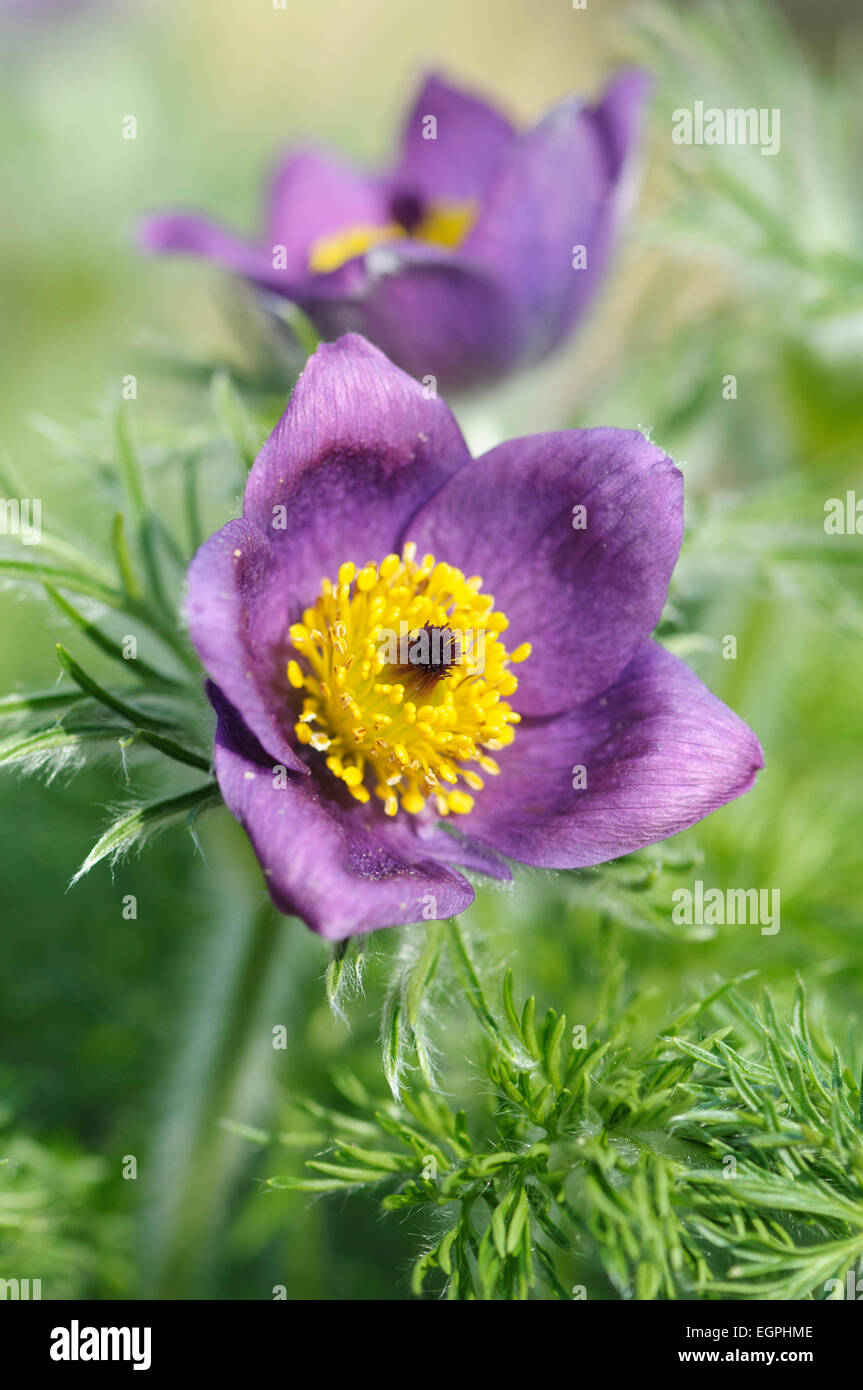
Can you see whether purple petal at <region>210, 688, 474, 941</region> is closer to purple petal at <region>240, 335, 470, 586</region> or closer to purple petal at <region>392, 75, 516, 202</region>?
purple petal at <region>240, 335, 470, 586</region>

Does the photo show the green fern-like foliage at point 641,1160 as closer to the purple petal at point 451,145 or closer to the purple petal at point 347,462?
the purple petal at point 347,462

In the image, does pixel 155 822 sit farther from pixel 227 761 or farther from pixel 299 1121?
pixel 299 1121

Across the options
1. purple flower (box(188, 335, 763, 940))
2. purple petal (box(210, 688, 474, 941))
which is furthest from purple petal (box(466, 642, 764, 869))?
purple petal (box(210, 688, 474, 941))

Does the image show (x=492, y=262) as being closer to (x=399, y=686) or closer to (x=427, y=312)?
(x=427, y=312)

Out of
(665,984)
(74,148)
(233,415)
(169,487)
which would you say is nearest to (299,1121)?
(665,984)

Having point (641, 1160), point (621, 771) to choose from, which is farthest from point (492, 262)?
point (641, 1160)

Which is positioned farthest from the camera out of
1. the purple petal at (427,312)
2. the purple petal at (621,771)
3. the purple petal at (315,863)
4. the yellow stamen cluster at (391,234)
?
the yellow stamen cluster at (391,234)

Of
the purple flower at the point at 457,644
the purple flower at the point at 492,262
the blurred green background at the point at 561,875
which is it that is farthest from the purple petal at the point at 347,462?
the purple flower at the point at 492,262
